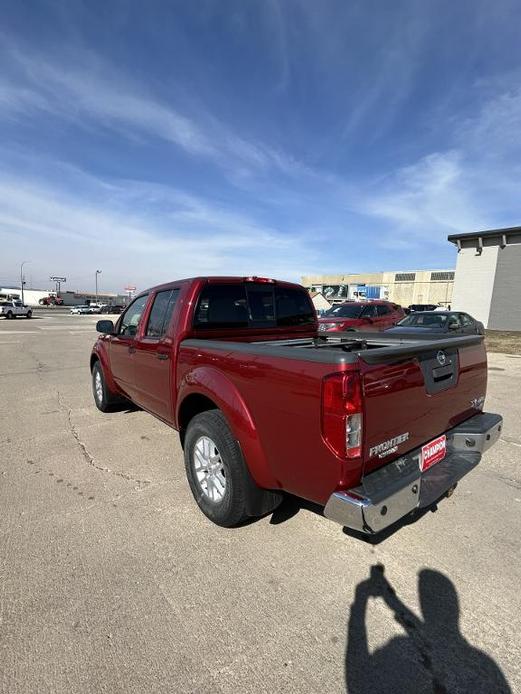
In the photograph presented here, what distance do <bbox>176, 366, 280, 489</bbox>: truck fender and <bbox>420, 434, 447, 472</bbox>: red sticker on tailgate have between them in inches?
38.7

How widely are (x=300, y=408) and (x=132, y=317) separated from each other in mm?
3423

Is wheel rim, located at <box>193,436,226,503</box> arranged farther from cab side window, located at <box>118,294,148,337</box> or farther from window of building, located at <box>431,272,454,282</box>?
window of building, located at <box>431,272,454,282</box>

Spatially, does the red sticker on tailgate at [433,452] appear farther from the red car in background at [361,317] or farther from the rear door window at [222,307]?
the red car in background at [361,317]

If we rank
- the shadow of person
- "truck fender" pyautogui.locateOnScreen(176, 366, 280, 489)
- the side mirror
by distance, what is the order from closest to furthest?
the shadow of person < "truck fender" pyautogui.locateOnScreen(176, 366, 280, 489) < the side mirror

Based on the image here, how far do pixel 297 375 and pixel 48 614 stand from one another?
6.16 feet

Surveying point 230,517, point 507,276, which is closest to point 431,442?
point 230,517

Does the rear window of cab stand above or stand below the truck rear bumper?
above

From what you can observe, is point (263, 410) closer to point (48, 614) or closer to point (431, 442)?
point (431, 442)

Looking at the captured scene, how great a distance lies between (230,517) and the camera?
2.83 metres

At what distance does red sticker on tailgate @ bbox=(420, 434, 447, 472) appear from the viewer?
2.59 m

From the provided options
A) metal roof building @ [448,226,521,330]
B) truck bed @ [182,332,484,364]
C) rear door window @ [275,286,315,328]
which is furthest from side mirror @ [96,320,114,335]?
metal roof building @ [448,226,521,330]

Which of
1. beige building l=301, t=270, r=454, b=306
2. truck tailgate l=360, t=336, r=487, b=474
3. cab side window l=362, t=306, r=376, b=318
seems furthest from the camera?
beige building l=301, t=270, r=454, b=306

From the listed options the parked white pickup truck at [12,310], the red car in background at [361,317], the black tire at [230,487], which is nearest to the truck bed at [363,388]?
the black tire at [230,487]

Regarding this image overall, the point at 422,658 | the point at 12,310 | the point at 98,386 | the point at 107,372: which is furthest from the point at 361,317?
the point at 12,310
